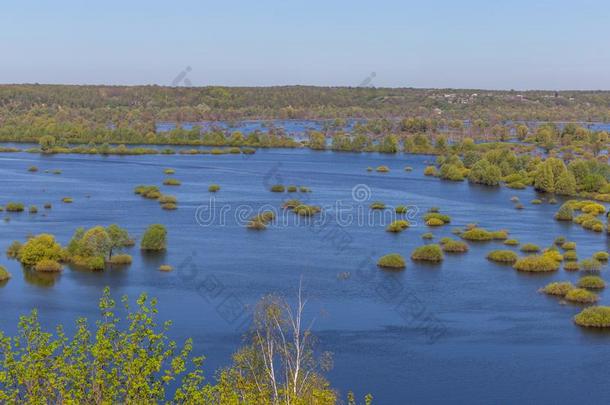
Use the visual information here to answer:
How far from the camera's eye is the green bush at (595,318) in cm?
2706

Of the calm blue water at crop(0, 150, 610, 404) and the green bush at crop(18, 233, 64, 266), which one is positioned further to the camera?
the green bush at crop(18, 233, 64, 266)

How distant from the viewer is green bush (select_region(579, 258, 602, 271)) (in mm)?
34094

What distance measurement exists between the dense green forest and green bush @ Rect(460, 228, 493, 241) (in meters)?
50.6

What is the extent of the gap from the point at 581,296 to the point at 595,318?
2.86 meters

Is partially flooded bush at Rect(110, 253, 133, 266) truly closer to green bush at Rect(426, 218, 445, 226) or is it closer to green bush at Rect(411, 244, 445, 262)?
green bush at Rect(411, 244, 445, 262)

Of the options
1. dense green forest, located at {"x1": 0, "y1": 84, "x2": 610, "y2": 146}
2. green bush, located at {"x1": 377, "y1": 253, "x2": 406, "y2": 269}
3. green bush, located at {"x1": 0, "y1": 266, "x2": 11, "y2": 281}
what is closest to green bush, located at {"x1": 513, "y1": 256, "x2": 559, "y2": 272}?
green bush, located at {"x1": 377, "y1": 253, "x2": 406, "y2": 269}

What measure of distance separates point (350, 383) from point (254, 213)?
24.7 meters

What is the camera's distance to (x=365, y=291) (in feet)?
100

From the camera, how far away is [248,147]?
3457 inches

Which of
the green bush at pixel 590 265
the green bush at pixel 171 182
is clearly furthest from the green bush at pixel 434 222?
the green bush at pixel 171 182

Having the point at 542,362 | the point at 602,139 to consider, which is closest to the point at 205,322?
the point at 542,362

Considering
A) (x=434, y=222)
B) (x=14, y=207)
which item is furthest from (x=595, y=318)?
(x=14, y=207)

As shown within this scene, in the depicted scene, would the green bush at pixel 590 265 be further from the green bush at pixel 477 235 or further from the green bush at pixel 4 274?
the green bush at pixel 4 274

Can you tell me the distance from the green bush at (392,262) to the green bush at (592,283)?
6692mm
